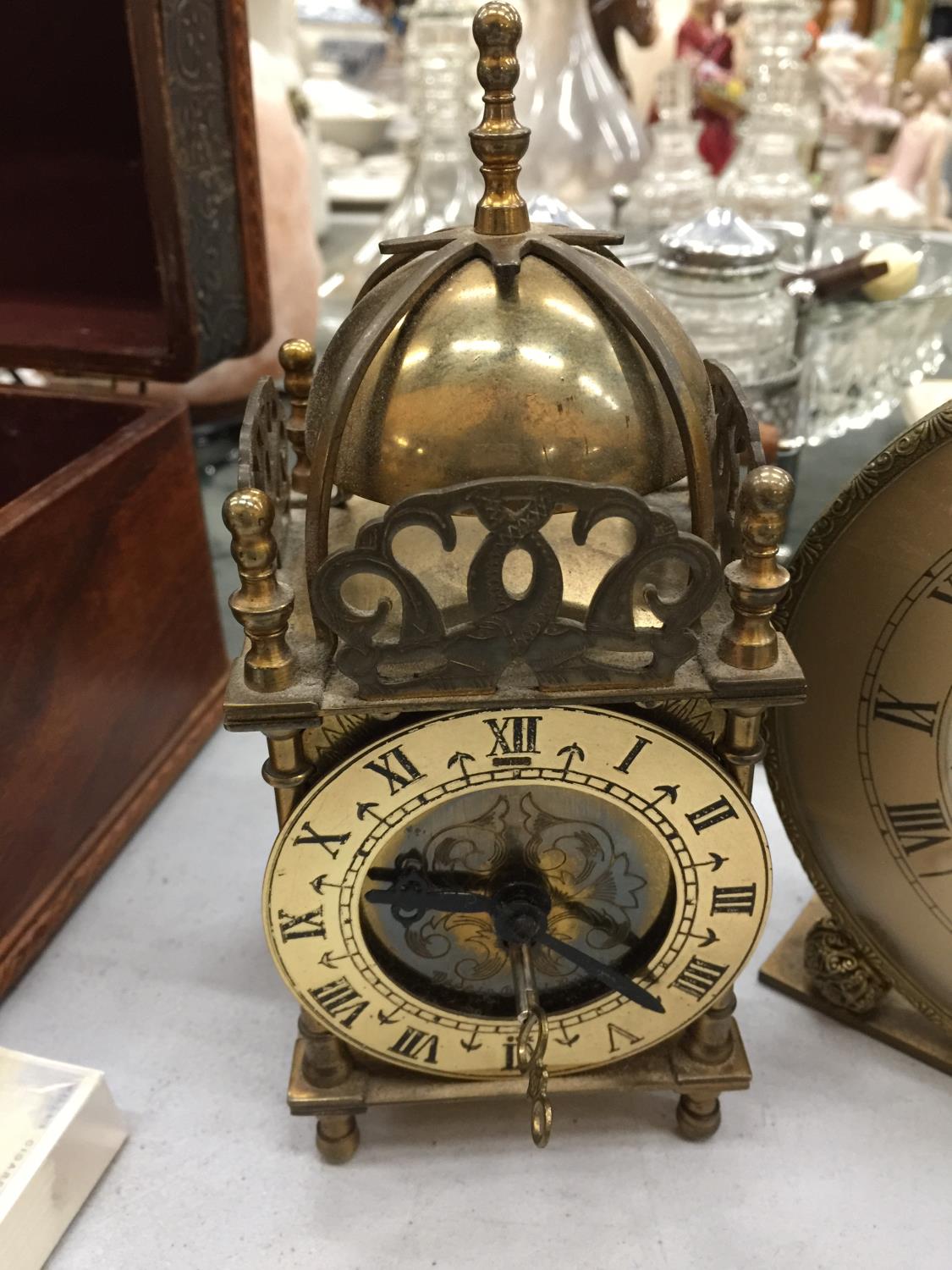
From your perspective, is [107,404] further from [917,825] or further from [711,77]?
[711,77]

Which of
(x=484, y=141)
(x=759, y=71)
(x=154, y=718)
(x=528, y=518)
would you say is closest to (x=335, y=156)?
(x=759, y=71)

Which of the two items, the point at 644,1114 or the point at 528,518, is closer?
the point at 528,518

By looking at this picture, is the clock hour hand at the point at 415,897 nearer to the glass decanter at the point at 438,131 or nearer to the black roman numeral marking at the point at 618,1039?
the black roman numeral marking at the point at 618,1039

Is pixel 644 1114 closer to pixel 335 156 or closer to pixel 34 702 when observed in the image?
pixel 34 702

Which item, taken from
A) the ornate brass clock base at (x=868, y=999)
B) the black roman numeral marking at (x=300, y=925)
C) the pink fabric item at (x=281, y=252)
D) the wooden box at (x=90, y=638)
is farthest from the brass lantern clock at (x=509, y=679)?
→ the pink fabric item at (x=281, y=252)

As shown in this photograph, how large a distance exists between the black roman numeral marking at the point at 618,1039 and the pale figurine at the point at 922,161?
1.67 meters

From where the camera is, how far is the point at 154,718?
3.76ft

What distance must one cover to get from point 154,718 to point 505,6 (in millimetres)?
785

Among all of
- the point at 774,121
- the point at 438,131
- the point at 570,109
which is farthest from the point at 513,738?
the point at 570,109

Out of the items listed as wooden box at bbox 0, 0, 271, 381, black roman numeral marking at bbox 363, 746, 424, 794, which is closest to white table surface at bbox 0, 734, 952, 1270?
black roman numeral marking at bbox 363, 746, 424, 794

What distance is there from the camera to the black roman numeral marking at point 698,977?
0.75 meters

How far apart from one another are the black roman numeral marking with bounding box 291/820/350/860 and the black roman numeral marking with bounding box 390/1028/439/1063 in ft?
0.53

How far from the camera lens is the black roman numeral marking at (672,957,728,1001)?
749mm

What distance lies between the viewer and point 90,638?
1007 mm
